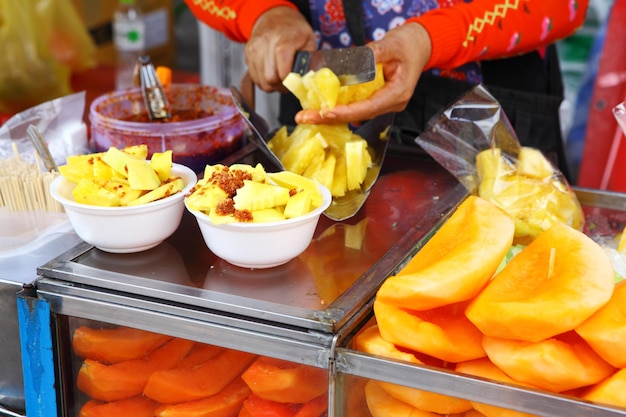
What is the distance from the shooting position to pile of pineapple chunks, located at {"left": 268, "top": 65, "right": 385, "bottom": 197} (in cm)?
148

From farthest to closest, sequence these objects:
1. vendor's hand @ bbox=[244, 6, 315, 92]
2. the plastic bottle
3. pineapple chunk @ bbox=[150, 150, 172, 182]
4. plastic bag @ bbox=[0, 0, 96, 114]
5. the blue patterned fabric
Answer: the plastic bottle → plastic bag @ bbox=[0, 0, 96, 114] → the blue patterned fabric → vendor's hand @ bbox=[244, 6, 315, 92] → pineapple chunk @ bbox=[150, 150, 172, 182]

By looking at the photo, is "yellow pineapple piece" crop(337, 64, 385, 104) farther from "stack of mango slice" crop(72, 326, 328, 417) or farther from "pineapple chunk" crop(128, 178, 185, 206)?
"stack of mango slice" crop(72, 326, 328, 417)

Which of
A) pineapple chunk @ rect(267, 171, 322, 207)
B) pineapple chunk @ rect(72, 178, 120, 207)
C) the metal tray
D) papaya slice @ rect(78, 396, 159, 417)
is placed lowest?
papaya slice @ rect(78, 396, 159, 417)

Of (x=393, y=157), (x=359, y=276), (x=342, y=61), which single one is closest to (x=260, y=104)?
(x=393, y=157)

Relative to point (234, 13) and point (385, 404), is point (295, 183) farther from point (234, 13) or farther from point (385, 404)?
point (234, 13)

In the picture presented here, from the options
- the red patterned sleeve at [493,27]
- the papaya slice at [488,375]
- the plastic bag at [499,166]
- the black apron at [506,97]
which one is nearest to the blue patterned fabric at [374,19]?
the black apron at [506,97]

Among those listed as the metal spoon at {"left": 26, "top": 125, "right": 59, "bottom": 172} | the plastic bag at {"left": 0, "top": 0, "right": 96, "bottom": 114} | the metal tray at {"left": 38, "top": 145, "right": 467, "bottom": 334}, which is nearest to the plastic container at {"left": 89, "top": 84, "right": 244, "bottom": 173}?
the metal spoon at {"left": 26, "top": 125, "right": 59, "bottom": 172}

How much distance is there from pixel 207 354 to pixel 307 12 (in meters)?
1.13

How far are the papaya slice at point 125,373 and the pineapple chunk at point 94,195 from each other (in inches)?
8.9

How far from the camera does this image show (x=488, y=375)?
1.04 meters

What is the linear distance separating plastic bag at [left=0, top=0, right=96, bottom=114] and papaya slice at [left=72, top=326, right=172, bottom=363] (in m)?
1.86

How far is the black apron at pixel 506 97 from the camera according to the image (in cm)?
196

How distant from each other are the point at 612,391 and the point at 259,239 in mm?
508

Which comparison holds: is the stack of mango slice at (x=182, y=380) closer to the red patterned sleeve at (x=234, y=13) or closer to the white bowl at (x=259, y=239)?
the white bowl at (x=259, y=239)
